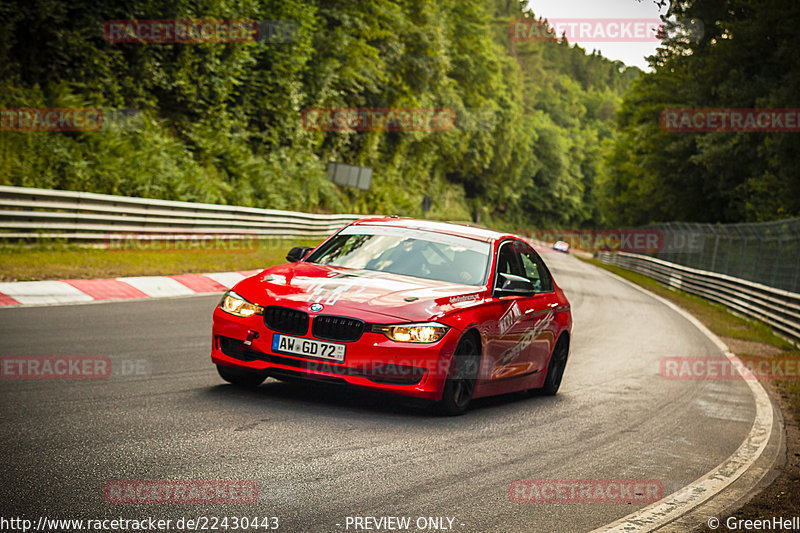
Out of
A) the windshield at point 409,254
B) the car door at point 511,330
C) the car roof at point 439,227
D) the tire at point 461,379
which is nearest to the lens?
the tire at point 461,379

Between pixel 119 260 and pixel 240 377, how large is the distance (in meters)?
10.1

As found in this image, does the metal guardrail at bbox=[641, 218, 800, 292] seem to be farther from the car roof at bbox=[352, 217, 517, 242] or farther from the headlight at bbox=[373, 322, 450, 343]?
the headlight at bbox=[373, 322, 450, 343]

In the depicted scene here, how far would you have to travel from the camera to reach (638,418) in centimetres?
835

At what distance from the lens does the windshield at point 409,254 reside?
771cm

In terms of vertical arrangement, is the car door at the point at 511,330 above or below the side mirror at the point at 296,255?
below

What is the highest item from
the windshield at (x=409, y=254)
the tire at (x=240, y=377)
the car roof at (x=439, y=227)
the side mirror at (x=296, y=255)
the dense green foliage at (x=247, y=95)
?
the dense green foliage at (x=247, y=95)

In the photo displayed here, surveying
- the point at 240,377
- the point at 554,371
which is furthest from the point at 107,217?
the point at 240,377

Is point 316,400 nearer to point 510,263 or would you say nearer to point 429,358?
point 429,358

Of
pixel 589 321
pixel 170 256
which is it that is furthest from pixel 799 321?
pixel 170 256

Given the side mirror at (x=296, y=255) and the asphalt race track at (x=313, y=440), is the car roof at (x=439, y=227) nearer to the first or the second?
the side mirror at (x=296, y=255)

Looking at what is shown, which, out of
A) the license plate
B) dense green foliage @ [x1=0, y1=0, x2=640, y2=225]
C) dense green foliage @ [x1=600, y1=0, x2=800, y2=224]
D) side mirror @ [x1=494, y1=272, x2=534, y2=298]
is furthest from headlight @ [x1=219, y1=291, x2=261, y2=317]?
dense green foliage @ [x1=600, y1=0, x2=800, y2=224]

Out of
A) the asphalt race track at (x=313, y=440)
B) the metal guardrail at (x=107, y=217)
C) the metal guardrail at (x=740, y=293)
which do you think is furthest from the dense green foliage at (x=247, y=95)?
the metal guardrail at (x=740, y=293)

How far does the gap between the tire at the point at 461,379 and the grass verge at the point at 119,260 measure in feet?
26.4

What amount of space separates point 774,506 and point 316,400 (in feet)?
10.9
